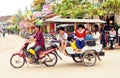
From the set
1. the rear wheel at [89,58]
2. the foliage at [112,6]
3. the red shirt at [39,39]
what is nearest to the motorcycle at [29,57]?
the red shirt at [39,39]

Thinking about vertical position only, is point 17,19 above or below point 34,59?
below

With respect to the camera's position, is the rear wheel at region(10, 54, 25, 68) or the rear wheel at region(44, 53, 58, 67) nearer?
the rear wheel at region(10, 54, 25, 68)

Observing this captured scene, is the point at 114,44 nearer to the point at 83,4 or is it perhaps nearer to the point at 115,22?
the point at 115,22

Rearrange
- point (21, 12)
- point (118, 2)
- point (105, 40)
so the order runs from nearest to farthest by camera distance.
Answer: point (105, 40) → point (118, 2) → point (21, 12)

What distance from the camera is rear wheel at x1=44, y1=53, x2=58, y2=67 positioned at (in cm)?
1467

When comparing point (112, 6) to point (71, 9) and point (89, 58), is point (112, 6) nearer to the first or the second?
point (71, 9)

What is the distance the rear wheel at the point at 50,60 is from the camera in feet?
48.1

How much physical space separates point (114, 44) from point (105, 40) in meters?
0.89

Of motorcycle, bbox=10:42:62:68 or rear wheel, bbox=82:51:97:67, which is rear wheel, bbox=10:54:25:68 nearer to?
motorcycle, bbox=10:42:62:68

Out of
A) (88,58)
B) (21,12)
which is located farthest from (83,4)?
(21,12)

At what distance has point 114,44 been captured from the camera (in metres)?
25.7

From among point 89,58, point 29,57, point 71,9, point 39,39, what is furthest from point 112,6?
point 29,57

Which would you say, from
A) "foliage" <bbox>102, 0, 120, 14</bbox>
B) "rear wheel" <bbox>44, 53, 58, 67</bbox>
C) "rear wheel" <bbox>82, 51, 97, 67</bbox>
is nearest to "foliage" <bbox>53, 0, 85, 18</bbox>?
"foliage" <bbox>102, 0, 120, 14</bbox>

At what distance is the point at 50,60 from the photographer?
14.7 meters
